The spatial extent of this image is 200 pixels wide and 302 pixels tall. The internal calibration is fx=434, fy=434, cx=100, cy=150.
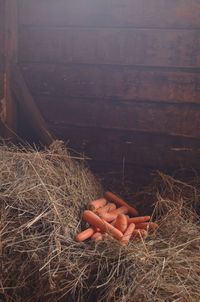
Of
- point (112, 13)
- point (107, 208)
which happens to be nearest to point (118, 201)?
point (107, 208)

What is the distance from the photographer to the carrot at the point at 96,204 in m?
2.95

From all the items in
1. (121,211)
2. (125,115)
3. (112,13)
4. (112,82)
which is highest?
(112,13)

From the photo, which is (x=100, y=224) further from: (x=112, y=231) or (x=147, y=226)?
(x=147, y=226)

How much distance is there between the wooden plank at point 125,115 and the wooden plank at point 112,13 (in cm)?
64

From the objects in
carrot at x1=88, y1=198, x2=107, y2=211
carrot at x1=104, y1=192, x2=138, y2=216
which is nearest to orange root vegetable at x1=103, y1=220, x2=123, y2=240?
carrot at x1=88, y1=198, x2=107, y2=211

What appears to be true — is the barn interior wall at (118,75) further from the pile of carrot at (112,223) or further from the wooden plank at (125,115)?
the pile of carrot at (112,223)

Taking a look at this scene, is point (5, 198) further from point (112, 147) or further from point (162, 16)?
point (162, 16)

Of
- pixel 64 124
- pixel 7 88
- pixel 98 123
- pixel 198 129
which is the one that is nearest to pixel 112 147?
pixel 98 123

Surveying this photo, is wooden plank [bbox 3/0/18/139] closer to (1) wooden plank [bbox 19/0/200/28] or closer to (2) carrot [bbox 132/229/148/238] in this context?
(1) wooden plank [bbox 19/0/200/28]

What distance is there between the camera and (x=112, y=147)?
3.75m

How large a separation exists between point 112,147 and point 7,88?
1077 mm

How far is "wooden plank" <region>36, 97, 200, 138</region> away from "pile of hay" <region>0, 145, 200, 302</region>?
0.82 m

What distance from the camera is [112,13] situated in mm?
3537

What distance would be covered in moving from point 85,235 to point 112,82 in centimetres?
150
